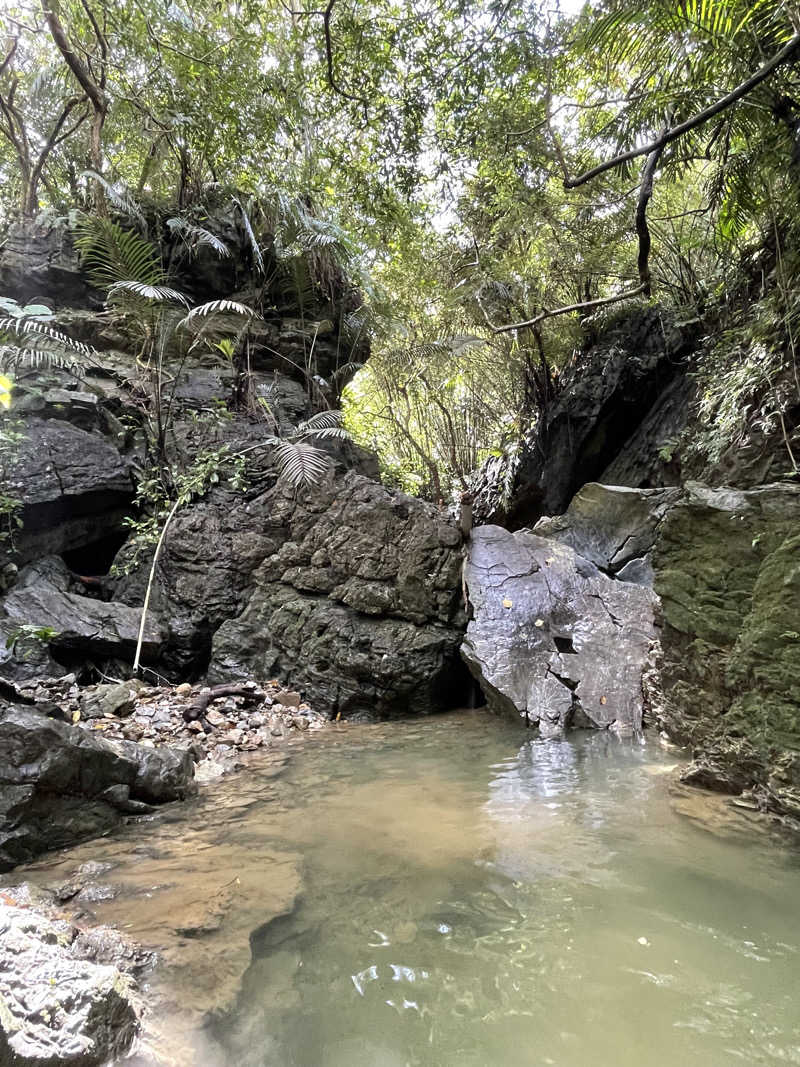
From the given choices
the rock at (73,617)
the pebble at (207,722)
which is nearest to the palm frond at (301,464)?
the rock at (73,617)

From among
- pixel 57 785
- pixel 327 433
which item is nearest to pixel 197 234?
pixel 327 433

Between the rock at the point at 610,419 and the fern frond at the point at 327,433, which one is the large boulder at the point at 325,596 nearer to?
the fern frond at the point at 327,433

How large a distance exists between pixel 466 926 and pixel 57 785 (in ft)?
6.93

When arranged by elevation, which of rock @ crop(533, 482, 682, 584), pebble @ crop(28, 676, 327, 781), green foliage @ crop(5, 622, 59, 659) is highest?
rock @ crop(533, 482, 682, 584)

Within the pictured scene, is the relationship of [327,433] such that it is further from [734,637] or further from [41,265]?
[41,265]

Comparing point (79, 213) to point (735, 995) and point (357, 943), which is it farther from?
point (735, 995)

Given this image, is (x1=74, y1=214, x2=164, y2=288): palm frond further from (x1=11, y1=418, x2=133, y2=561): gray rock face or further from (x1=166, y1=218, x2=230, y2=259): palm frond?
(x1=11, y1=418, x2=133, y2=561): gray rock face

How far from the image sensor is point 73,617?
218 inches

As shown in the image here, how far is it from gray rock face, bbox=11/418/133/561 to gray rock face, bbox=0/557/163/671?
0.36 meters

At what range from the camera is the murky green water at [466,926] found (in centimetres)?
127

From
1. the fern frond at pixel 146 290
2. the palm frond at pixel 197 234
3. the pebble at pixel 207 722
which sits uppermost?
the palm frond at pixel 197 234

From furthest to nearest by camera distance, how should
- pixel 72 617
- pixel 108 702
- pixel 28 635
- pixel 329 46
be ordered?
pixel 72 617 < pixel 28 635 < pixel 108 702 < pixel 329 46

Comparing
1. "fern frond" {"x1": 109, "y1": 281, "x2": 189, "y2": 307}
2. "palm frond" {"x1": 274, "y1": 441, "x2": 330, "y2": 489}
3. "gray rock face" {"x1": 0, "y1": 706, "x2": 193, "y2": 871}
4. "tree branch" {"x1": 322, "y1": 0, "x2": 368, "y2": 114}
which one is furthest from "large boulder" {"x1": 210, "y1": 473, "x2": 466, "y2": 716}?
"tree branch" {"x1": 322, "y1": 0, "x2": 368, "y2": 114}

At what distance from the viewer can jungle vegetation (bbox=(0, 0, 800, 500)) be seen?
3758 mm
